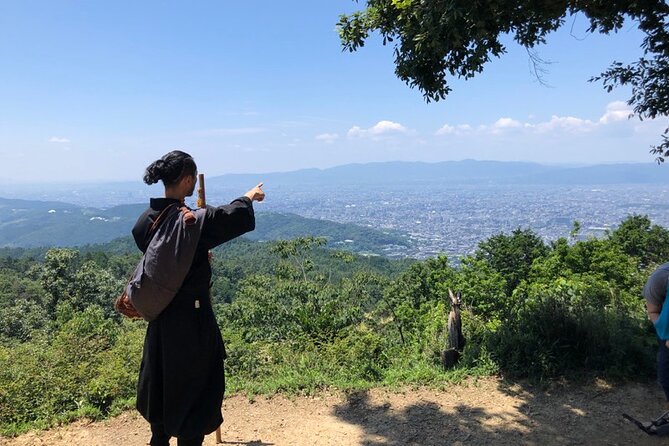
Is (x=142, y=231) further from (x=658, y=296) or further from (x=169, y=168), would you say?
(x=658, y=296)

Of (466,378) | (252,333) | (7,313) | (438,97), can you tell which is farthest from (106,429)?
(7,313)

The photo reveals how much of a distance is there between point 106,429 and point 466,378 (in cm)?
358

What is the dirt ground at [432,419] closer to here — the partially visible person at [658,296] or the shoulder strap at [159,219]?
the partially visible person at [658,296]

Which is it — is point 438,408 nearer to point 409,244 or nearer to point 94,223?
point 409,244

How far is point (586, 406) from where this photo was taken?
370 centimetres

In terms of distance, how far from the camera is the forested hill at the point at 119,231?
109875mm

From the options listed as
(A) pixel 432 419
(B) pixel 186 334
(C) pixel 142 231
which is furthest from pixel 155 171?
(A) pixel 432 419

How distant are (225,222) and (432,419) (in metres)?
2.79

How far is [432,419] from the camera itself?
3.73 m

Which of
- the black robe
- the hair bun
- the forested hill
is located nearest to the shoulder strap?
the black robe

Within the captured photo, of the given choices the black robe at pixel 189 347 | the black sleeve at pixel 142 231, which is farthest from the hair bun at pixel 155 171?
the black sleeve at pixel 142 231

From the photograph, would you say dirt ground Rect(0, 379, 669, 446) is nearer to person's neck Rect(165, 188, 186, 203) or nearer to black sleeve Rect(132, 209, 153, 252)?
black sleeve Rect(132, 209, 153, 252)

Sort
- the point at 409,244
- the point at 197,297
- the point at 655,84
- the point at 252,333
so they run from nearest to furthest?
the point at 197,297 → the point at 655,84 → the point at 252,333 → the point at 409,244

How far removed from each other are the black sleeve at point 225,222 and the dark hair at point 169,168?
0.26 metres
